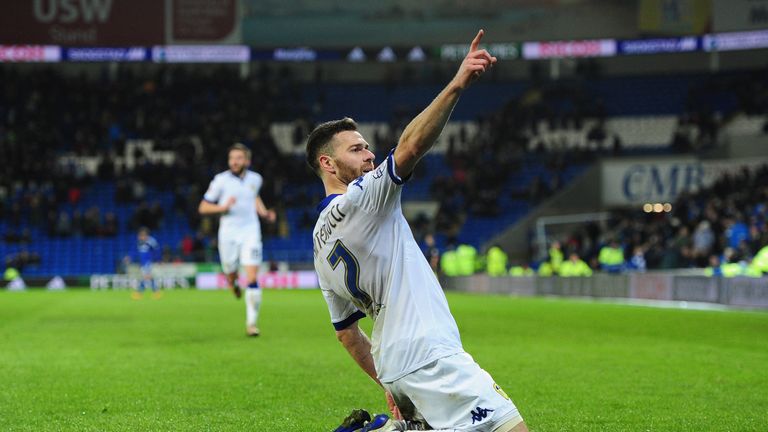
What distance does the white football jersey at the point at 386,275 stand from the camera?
4777 mm

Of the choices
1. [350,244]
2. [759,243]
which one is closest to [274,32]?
[759,243]

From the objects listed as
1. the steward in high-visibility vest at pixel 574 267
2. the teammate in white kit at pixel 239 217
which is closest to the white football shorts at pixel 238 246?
the teammate in white kit at pixel 239 217

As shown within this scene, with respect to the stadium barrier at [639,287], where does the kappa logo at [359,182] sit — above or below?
above


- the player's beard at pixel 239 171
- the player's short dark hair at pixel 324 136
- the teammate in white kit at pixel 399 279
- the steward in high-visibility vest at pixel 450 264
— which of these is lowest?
the steward in high-visibility vest at pixel 450 264

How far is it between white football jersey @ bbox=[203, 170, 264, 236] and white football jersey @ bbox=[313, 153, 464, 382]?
10.2 meters

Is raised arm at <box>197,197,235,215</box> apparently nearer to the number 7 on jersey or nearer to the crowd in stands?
the number 7 on jersey

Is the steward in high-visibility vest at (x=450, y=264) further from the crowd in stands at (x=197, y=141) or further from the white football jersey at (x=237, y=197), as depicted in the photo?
the white football jersey at (x=237, y=197)

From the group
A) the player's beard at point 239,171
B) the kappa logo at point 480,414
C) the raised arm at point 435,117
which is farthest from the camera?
the player's beard at point 239,171

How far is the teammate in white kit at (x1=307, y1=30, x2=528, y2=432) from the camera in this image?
14.8ft

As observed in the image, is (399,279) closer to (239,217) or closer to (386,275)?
(386,275)

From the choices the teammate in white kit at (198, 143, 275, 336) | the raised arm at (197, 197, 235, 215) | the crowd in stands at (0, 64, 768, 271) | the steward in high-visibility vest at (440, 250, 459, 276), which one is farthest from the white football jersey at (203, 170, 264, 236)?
the crowd in stands at (0, 64, 768, 271)

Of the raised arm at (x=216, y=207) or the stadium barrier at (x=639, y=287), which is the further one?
the stadium barrier at (x=639, y=287)

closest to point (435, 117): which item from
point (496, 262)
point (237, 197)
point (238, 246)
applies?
point (237, 197)

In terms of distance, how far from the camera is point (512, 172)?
4762 centimetres
